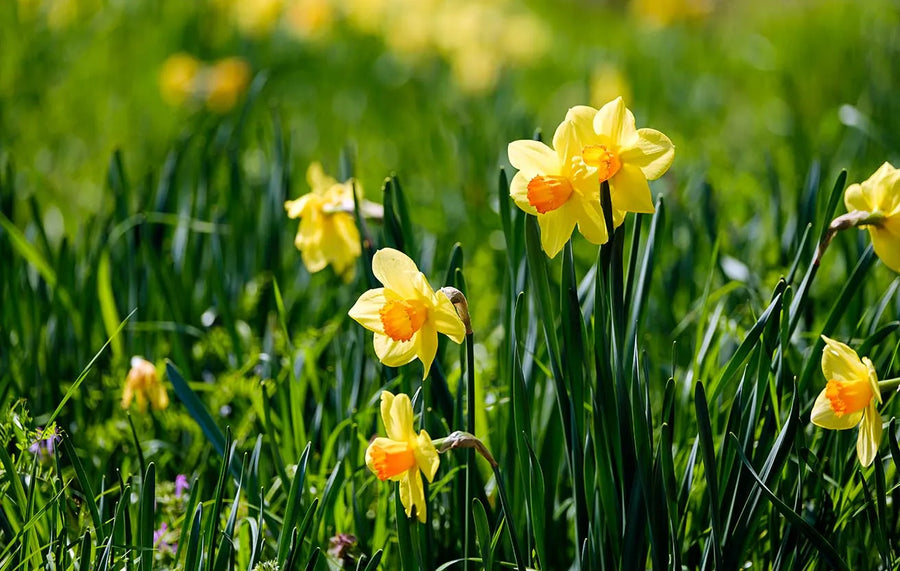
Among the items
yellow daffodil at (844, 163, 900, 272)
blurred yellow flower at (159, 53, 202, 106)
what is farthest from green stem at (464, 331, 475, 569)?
blurred yellow flower at (159, 53, 202, 106)

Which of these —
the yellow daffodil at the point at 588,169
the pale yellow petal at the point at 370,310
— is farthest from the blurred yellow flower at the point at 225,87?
the yellow daffodil at the point at 588,169

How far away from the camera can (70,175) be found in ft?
11.4

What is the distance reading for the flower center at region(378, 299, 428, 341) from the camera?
1225 millimetres

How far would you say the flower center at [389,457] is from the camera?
3.77 ft

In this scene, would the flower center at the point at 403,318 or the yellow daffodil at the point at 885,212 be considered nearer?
the flower center at the point at 403,318

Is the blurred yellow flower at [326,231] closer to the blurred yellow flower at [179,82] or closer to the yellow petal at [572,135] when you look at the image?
the yellow petal at [572,135]

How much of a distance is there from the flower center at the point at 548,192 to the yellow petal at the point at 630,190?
2.6 inches

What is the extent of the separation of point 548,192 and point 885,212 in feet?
1.72

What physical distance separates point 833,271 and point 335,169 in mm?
1844

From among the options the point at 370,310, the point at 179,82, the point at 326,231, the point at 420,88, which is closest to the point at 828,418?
the point at 370,310

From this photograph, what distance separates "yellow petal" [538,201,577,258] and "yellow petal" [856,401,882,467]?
0.45 meters

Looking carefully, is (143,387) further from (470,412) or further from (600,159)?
(600,159)

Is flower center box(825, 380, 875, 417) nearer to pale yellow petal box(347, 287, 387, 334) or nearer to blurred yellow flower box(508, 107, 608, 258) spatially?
blurred yellow flower box(508, 107, 608, 258)

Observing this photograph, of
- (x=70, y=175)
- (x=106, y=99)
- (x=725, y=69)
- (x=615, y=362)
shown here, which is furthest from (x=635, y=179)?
(x=725, y=69)
